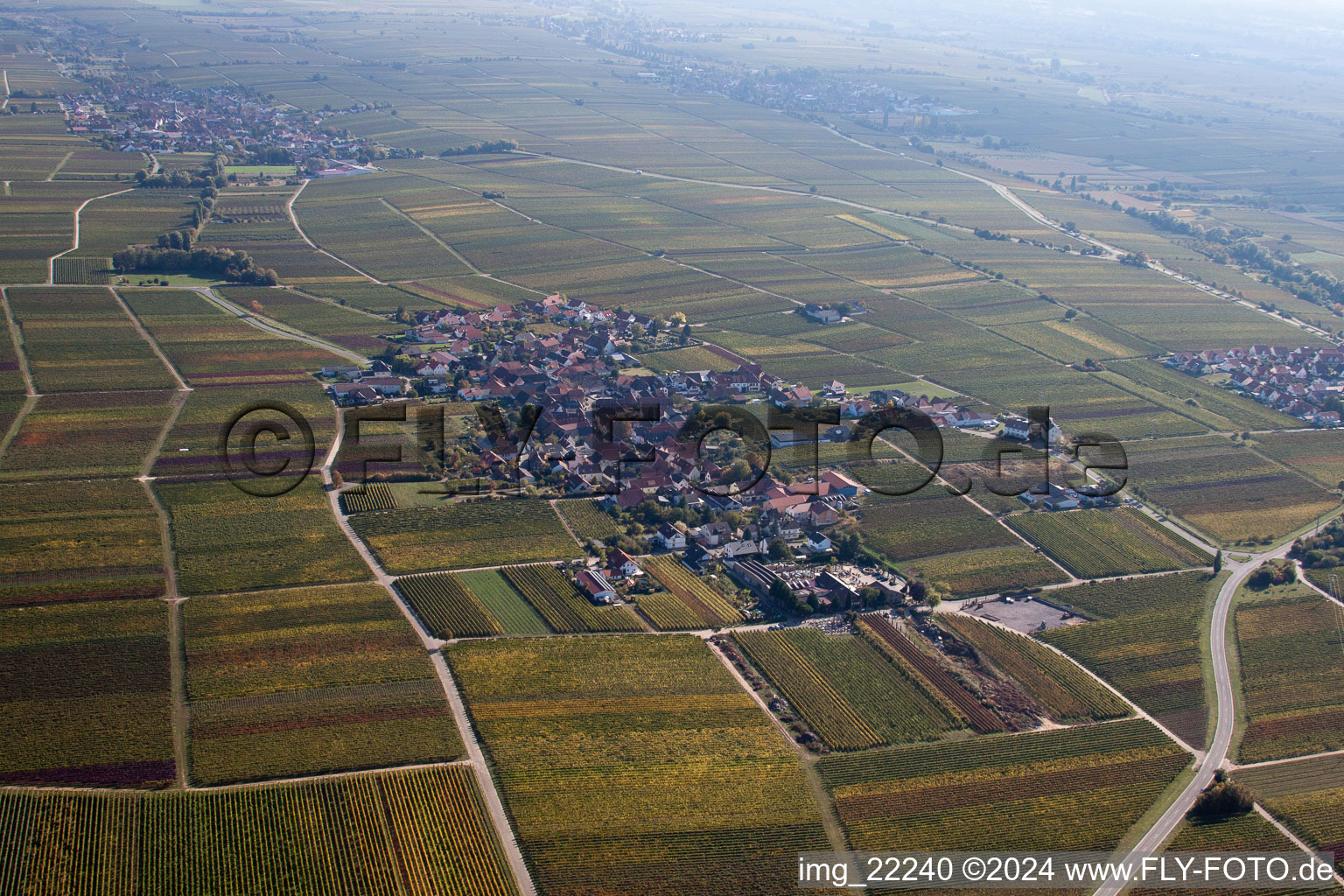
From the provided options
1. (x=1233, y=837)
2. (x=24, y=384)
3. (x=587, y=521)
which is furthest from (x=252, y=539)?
(x=1233, y=837)

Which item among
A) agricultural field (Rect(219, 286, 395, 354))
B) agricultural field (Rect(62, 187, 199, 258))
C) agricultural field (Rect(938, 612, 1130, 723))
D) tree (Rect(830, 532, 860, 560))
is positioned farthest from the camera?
agricultural field (Rect(62, 187, 199, 258))

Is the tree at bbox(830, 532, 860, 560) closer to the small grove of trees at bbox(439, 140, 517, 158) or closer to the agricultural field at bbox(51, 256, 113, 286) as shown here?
the agricultural field at bbox(51, 256, 113, 286)

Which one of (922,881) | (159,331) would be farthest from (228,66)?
(922,881)

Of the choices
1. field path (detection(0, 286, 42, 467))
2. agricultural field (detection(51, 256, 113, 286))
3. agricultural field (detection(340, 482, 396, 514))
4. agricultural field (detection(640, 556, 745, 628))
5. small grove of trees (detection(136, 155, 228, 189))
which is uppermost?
small grove of trees (detection(136, 155, 228, 189))

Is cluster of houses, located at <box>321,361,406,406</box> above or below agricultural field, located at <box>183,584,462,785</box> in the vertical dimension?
above

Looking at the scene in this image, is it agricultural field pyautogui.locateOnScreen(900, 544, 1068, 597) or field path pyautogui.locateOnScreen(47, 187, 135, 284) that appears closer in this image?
agricultural field pyautogui.locateOnScreen(900, 544, 1068, 597)

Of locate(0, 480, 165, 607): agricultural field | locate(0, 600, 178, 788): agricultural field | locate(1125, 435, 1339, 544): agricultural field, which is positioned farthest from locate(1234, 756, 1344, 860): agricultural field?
locate(0, 480, 165, 607): agricultural field
